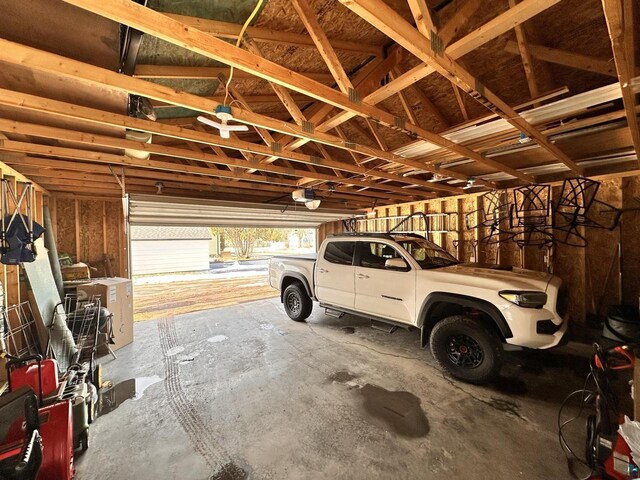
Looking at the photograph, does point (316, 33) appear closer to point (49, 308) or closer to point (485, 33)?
point (485, 33)

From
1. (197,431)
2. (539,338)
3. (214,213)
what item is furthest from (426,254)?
(214,213)

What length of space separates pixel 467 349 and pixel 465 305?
549mm

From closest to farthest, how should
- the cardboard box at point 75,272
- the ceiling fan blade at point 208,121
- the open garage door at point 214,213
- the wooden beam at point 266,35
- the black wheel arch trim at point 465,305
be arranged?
the wooden beam at point 266,35
the ceiling fan blade at point 208,121
the black wheel arch trim at point 465,305
the cardboard box at point 75,272
the open garage door at point 214,213

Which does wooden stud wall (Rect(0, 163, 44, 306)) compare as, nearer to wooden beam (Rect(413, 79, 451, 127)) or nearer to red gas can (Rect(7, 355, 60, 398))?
red gas can (Rect(7, 355, 60, 398))

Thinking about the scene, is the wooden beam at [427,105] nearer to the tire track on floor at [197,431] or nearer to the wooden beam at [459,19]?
the wooden beam at [459,19]

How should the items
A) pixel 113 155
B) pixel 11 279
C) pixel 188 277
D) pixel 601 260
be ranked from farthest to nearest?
1. pixel 188 277
2. pixel 601 260
3. pixel 113 155
4. pixel 11 279

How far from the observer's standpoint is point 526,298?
273cm

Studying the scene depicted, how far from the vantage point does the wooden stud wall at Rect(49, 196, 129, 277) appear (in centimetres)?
618

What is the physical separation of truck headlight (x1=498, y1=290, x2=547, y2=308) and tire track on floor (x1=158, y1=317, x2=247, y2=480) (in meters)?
3.06

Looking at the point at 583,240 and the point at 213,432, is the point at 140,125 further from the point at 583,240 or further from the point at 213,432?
the point at 583,240

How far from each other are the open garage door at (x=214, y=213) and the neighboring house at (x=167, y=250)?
9.37 meters

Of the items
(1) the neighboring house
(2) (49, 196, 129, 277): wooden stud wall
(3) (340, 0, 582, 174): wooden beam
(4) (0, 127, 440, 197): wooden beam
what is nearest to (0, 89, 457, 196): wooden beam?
(4) (0, 127, 440, 197): wooden beam

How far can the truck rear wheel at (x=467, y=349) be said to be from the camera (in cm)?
287

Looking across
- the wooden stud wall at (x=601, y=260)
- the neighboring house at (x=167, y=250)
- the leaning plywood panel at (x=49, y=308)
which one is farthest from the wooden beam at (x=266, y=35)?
the neighboring house at (x=167, y=250)
